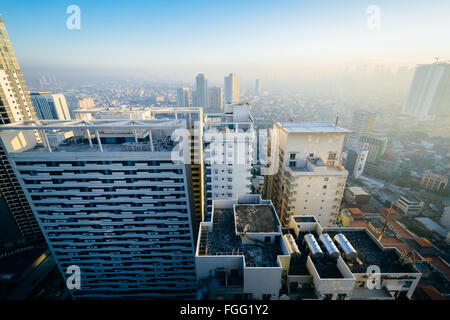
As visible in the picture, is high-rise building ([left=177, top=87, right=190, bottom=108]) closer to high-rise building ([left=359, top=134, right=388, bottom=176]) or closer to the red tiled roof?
high-rise building ([left=359, top=134, right=388, bottom=176])

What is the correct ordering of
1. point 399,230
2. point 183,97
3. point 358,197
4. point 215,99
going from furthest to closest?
point 215,99
point 183,97
point 358,197
point 399,230

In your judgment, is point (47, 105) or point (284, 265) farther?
point (47, 105)

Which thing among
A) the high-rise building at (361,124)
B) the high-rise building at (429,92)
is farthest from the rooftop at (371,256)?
the high-rise building at (429,92)

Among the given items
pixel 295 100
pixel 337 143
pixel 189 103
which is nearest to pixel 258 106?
pixel 295 100

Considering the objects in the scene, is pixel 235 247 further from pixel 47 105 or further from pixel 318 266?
pixel 47 105

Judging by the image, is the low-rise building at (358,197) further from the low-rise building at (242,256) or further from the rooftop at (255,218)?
the low-rise building at (242,256)

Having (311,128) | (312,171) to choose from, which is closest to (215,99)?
(311,128)

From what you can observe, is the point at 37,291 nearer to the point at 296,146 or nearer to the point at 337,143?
the point at 296,146
